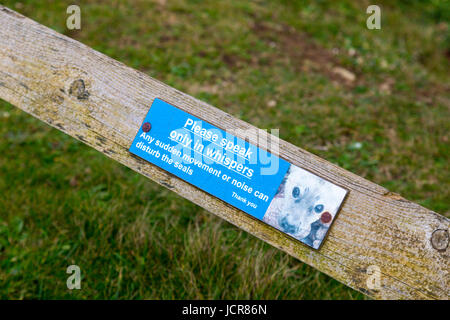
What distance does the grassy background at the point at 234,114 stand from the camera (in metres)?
2.51

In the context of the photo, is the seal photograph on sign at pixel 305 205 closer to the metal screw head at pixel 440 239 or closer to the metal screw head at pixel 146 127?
the metal screw head at pixel 440 239

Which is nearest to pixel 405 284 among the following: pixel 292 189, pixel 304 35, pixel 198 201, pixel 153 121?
pixel 292 189

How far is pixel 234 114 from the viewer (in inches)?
152

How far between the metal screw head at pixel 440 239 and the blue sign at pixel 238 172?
357mm

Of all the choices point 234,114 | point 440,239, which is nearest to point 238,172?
point 440,239

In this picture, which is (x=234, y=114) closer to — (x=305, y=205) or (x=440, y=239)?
(x=305, y=205)

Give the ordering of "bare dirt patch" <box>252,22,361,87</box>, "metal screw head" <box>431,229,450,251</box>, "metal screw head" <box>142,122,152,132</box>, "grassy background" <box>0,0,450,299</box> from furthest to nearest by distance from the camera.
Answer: "bare dirt patch" <box>252,22,361,87</box> < "grassy background" <box>0,0,450,299</box> < "metal screw head" <box>142,122,152,132</box> < "metal screw head" <box>431,229,450,251</box>

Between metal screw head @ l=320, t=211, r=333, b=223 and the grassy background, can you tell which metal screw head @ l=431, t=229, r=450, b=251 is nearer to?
metal screw head @ l=320, t=211, r=333, b=223

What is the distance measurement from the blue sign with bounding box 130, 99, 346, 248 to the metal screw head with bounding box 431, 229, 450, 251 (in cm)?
36

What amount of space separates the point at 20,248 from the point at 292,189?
2.21 m

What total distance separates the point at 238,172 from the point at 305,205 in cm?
29

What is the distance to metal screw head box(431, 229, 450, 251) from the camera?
134 cm

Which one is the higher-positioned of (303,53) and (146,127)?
(303,53)

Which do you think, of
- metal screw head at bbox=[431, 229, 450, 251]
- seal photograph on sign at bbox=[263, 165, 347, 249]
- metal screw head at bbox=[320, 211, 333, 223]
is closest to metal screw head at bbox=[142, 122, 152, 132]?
seal photograph on sign at bbox=[263, 165, 347, 249]
